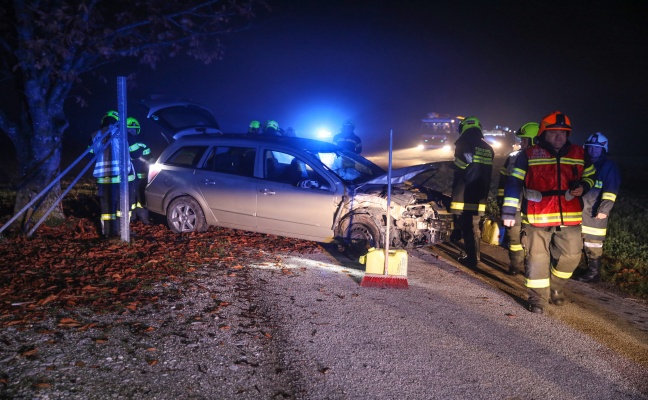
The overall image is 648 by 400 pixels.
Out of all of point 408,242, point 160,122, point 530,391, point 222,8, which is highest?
point 222,8

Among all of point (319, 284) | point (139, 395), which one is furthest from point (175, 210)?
point (139, 395)

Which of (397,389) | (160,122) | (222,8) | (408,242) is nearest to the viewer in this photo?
(397,389)

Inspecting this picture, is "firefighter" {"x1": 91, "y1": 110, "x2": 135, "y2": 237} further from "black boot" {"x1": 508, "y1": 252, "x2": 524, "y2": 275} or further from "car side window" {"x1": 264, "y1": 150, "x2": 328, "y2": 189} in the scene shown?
"black boot" {"x1": 508, "y1": 252, "x2": 524, "y2": 275}

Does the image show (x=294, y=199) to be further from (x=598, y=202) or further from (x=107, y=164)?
(x=598, y=202)

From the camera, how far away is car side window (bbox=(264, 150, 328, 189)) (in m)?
7.47

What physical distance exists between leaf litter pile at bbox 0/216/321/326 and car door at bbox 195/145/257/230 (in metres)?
0.40

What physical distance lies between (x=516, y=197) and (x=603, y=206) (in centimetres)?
166

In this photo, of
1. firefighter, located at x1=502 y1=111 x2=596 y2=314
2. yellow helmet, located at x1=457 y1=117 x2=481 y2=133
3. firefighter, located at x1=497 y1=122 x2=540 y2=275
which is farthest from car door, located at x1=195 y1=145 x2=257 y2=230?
firefighter, located at x1=502 y1=111 x2=596 y2=314

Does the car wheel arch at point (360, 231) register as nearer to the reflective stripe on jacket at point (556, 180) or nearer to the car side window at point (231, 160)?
the car side window at point (231, 160)

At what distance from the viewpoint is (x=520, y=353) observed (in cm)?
434

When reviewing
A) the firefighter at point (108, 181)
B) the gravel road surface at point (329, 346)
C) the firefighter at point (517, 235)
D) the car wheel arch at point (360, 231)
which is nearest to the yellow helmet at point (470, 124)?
the firefighter at point (517, 235)

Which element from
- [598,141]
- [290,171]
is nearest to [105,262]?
[290,171]

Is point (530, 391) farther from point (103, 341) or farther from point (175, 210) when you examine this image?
point (175, 210)

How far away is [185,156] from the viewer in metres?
8.52
